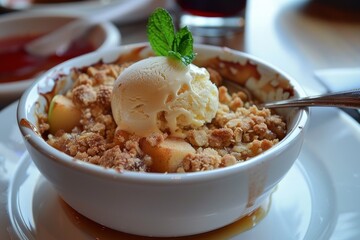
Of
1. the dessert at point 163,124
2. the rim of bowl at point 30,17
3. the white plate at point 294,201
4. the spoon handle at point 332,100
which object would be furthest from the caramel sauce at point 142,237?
the rim of bowl at point 30,17

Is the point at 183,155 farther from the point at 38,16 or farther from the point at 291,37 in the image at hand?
the point at 38,16

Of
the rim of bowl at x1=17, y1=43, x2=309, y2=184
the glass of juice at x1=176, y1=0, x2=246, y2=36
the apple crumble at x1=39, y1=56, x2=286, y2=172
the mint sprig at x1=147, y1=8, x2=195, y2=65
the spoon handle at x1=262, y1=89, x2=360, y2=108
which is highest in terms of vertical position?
the mint sprig at x1=147, y1=8, x2=195, y2=65

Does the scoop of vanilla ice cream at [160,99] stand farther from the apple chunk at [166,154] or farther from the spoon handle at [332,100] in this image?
the spoon handle at [332,100]

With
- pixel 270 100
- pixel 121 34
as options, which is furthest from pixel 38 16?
pixel 270 100

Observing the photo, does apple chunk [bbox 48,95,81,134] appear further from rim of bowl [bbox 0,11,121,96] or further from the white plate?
rim of bowl [bbox 0,11,121,96]

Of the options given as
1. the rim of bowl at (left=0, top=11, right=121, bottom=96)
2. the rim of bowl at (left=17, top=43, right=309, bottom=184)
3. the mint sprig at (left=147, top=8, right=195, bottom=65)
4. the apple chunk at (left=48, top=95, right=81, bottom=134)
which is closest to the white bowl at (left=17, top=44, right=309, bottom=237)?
the rim of bowl at (left=17, top=43, right=309, bottom=184)

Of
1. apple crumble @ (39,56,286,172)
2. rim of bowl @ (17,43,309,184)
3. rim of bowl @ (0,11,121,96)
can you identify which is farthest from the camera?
rim of bowl @ (0,11,121,96)
